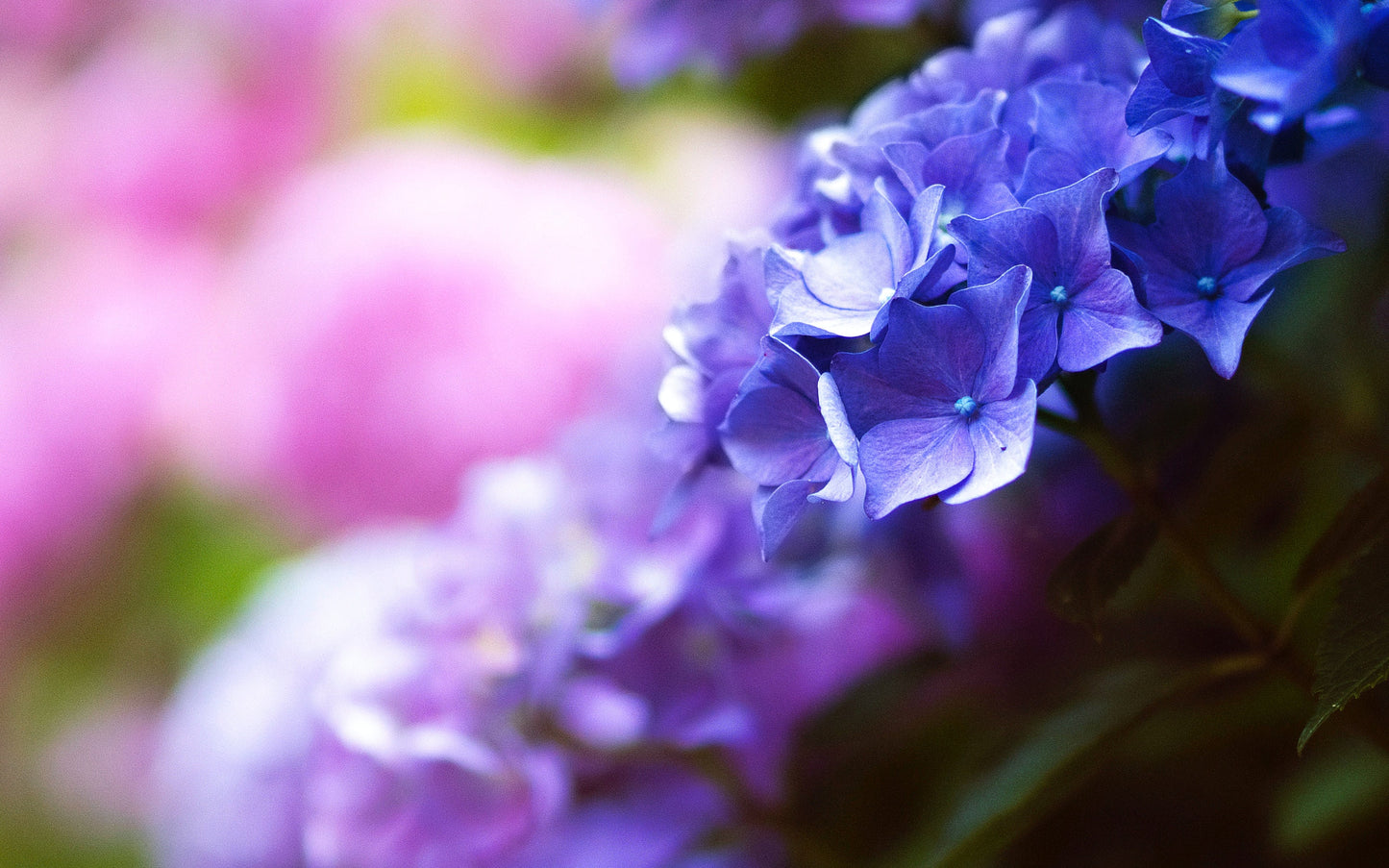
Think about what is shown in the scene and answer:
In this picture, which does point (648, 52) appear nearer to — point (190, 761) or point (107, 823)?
point (190, 761)

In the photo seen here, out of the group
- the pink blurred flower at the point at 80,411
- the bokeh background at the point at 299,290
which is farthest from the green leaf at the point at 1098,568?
the pink blurred flower at the point at 80,411

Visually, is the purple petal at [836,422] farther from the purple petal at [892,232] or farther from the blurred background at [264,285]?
the blurred background at [264,285]

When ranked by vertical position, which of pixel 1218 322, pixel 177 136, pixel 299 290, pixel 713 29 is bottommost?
pixel 1218 322

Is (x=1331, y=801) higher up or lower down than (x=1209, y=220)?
lower down


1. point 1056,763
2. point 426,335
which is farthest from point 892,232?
point 426,335

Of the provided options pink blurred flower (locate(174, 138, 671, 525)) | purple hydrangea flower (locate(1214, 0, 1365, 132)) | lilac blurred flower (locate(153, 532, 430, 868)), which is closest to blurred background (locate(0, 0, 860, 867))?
pink blurred flower (locate(174, 138, 671, 525))

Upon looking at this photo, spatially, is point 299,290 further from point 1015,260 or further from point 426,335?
point 1015,260

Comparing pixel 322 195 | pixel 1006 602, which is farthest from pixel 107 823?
pixel 1006 602
